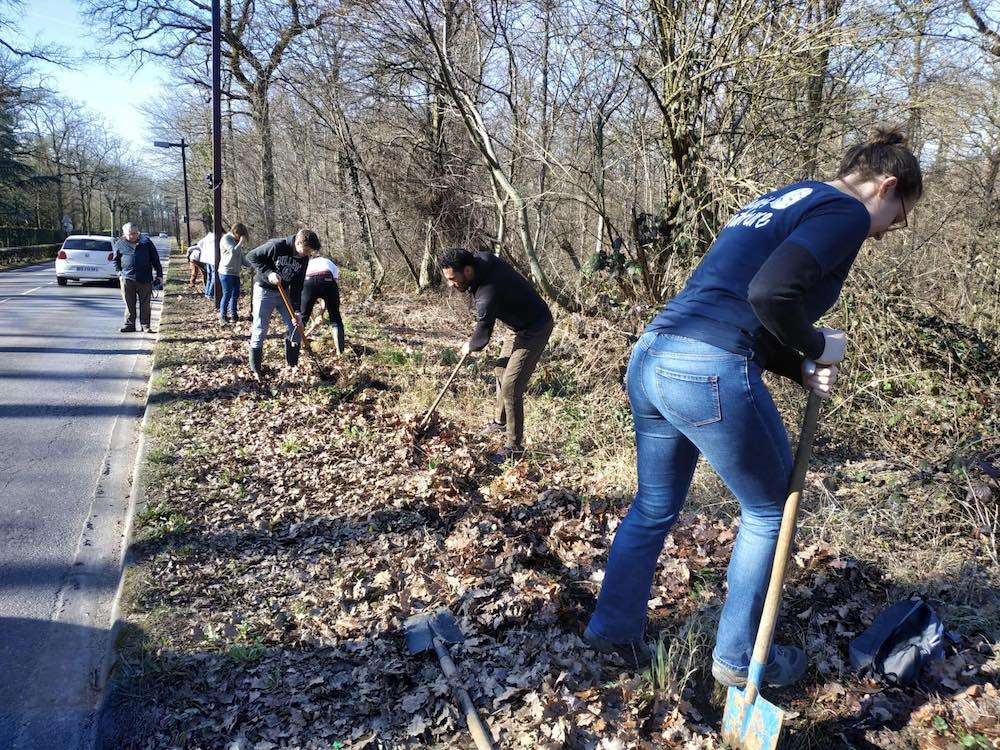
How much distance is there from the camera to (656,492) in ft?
8.36

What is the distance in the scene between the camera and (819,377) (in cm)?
222

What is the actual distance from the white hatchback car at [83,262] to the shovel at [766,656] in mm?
21290

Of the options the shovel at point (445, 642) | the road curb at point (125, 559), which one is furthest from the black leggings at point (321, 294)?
the shovel at point (445, 642)

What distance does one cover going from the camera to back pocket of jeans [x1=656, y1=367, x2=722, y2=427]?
2.18 m

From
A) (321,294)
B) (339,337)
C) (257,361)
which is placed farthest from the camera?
(339,337)

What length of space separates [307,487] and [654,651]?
3.13 meters

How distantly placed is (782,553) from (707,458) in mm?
402

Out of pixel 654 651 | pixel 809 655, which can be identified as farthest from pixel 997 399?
pixel 654 651

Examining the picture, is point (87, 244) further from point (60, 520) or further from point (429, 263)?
point (60, 520)

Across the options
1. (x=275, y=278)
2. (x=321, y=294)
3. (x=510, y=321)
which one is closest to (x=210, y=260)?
(x=321, y=294)

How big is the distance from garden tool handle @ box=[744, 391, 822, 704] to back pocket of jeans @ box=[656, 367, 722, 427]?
0.33m

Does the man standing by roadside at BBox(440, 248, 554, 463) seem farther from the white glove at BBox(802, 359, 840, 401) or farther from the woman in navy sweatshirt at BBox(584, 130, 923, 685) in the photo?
the white glove at BBox(802, 359, 840, 401)

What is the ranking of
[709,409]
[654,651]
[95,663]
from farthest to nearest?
[95,663] < [654,651] < [709,409]

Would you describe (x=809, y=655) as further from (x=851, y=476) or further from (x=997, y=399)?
(x=997, y=399)
